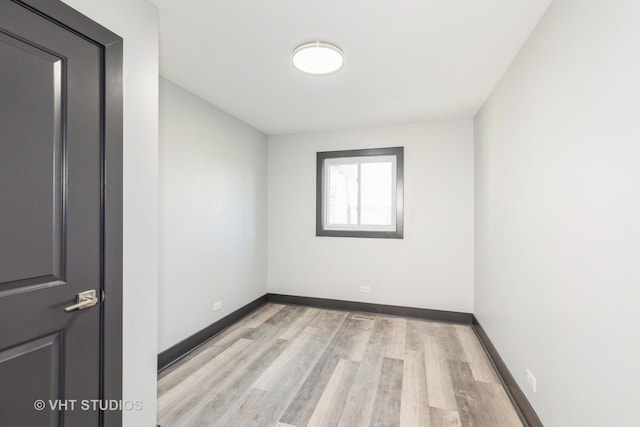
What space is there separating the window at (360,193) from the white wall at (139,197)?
2669mm

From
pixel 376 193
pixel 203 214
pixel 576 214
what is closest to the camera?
pixel 576 214

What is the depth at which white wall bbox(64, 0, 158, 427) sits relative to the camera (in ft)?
4.96

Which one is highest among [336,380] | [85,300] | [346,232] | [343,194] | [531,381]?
[343,194]

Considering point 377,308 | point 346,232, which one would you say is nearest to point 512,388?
point 377,308

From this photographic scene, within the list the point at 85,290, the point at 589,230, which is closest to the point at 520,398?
the point at 589,230

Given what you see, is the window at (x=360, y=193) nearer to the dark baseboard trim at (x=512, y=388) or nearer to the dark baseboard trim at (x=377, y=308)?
the dark baseboard trim at (x=377, y=308)

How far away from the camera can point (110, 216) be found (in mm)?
1423

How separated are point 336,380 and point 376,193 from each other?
7.92 feet

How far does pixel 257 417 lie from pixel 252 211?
2.53 metres

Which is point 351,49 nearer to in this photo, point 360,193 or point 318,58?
point 318,58

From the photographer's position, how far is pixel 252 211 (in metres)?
3.94

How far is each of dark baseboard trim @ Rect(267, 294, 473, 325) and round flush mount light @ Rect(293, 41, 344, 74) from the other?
297 centimetres

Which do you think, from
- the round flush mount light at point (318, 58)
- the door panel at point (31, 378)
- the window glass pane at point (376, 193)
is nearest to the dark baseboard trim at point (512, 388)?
the window glass pane at point (376, 193)

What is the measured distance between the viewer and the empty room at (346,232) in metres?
1.14
